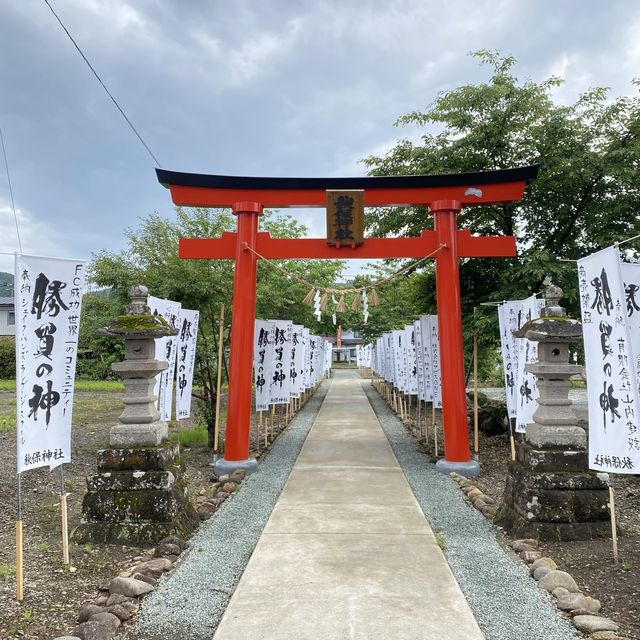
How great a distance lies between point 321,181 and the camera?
8156mm

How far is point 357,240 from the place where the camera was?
7.84m

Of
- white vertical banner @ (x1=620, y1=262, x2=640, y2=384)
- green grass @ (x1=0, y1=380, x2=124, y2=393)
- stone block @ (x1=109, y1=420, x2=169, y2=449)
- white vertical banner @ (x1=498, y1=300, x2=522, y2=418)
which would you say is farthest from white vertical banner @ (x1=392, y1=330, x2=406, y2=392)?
green grass @ (x1=0, y1=380, x2=124, y2=393)

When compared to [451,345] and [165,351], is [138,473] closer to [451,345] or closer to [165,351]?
[165,351]

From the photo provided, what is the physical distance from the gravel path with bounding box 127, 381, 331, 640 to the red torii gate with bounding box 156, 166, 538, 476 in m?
1.69

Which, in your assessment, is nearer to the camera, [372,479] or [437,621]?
[437,621]

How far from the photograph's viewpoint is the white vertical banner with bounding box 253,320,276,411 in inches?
381

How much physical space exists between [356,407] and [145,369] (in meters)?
12.6

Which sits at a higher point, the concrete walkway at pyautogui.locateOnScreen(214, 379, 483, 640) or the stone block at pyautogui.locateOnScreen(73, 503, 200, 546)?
the stone block at pyautogui.locateOnScreen(73, 503, 200, 546)

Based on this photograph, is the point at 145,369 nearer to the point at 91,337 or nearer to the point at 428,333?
the point at 428,333

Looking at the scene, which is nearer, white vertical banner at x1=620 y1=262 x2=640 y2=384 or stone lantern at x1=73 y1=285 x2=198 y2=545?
white vertical banner at x1=620 y1=262 x2=640 y2=384

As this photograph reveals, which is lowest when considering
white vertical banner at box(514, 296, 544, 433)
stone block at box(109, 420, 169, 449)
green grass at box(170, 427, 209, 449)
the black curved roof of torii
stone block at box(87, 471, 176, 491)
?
green grass at box(170, 427, 209, 449)

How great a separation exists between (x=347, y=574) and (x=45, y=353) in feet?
10.3

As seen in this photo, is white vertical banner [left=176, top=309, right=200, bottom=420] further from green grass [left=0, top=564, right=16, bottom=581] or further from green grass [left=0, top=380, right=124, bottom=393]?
green grass [left=0, top=380, right=124, bottom=393]

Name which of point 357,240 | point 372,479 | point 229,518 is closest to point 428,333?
point 357,240
